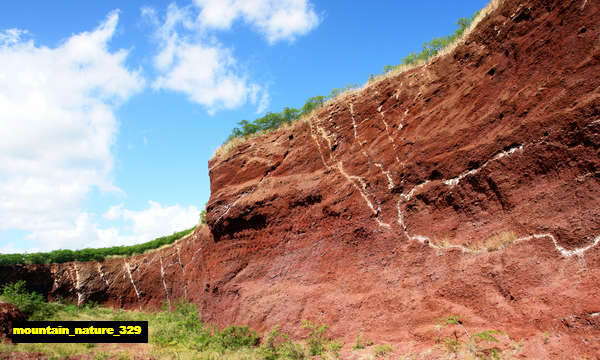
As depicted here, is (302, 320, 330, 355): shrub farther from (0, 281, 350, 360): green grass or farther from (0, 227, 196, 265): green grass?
(0, 227, 196, 265): green grass

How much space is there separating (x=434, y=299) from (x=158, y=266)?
15645 millimetres

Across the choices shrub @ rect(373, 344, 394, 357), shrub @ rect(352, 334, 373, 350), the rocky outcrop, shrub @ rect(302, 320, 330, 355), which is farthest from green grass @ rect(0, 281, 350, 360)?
the rocky outcrop

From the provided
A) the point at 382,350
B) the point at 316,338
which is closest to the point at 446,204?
the point at 382,350

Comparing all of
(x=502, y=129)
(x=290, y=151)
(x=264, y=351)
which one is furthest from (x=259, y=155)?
(x=502, y=129)

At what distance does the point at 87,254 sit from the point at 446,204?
68.2ft

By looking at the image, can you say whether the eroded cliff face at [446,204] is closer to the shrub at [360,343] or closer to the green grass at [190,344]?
the shrub at [360,343]

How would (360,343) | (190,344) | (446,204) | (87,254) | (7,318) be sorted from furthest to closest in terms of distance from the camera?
1. (87,254)
2. (7,318)
3. (190,344)
4. (446,204)
5. (360,343)

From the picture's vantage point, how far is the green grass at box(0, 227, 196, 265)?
65.9 ft

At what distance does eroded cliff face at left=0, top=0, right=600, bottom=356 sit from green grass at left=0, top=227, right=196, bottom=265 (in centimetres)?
839

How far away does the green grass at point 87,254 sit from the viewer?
65.9ft

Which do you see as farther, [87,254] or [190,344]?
[87,254]

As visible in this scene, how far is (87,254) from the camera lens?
20828mm

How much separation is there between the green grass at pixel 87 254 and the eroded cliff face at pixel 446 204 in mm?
8386

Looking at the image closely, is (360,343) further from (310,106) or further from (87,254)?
(87,254)
